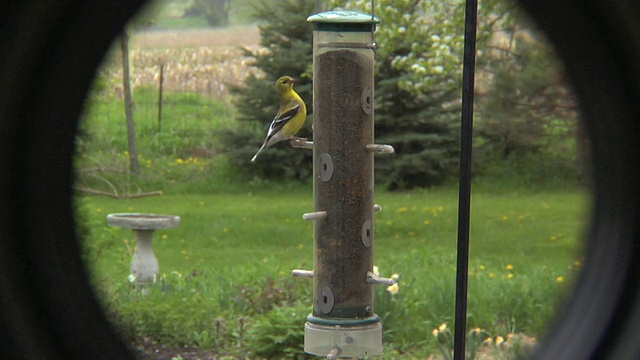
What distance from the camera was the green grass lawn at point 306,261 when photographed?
510 cm

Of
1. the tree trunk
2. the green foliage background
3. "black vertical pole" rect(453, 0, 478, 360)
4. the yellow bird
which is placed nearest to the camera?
"black vertical pole" rect(453, 0, 478, 360)

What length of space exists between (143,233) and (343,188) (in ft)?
9.30

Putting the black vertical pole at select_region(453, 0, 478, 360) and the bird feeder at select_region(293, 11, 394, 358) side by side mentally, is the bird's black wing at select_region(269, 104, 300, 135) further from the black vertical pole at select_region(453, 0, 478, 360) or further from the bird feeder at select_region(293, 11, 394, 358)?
the black vertical pole at select_region(453, 0, 478, 360)

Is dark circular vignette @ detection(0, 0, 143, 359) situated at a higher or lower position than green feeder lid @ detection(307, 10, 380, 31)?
lower

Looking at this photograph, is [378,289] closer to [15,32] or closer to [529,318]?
[529,318]

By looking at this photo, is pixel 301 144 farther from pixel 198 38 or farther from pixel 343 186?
pixel 198 38

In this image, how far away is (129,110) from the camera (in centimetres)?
824

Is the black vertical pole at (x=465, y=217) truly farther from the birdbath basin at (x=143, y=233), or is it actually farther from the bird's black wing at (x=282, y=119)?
the birdbath basin at (x=143, y=233)

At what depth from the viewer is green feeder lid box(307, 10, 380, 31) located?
10.9ft

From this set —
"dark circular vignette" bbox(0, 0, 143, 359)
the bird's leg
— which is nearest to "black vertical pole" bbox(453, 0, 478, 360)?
"dark circular vignette" bbox(0, 0, 143, 359)

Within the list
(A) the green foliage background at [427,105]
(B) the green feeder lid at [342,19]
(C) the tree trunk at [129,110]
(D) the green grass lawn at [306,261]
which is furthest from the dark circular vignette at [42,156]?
(A) the green foliage background at [427,105]

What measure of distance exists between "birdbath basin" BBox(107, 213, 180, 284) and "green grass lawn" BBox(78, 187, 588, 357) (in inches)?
4.6

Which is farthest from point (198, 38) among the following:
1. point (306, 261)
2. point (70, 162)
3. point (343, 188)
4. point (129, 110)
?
point (70, 162)

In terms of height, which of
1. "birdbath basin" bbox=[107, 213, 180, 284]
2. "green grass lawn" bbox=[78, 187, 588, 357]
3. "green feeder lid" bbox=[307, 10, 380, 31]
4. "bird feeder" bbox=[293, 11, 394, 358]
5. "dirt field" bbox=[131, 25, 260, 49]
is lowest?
"green grass lawn" bbox=[78, 187, 588, 357]
